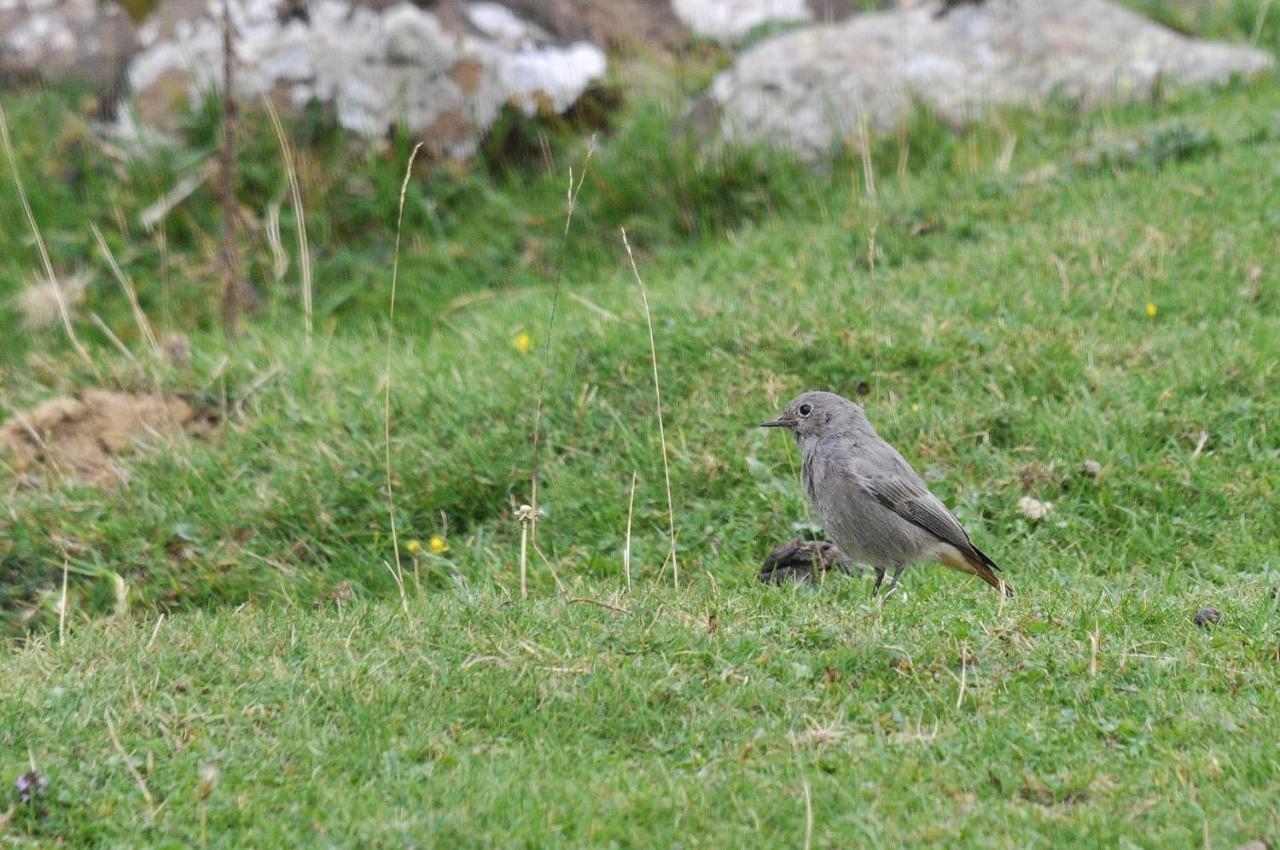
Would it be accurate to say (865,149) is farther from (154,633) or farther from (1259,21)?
(154,633)

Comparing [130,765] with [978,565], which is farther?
[978,565]

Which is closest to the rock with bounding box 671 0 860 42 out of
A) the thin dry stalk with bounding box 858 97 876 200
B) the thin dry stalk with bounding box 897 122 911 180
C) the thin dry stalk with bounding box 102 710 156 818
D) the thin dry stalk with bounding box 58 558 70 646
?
the thin dry stalk with bounding box 858 97 876 200

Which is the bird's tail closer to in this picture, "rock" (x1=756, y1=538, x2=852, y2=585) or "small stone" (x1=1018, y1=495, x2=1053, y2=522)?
"rock" (x1=756, y1=538, x2=852, y2=585)

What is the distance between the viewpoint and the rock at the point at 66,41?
11.2m

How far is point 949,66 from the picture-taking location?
1095cm

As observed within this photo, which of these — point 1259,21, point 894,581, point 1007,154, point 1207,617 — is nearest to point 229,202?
point 894,581

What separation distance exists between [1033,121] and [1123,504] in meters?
4.47

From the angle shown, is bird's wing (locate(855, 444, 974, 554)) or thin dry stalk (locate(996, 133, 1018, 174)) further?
thin dry stalk (locate(996, 133, 1018, 174))

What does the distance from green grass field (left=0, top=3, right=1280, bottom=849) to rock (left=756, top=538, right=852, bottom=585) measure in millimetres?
211

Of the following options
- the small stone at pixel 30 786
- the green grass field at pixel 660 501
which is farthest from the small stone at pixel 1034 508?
the small stone at pixel 30 786

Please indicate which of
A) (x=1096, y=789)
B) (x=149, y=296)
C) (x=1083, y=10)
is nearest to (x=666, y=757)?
(x=1096, y=789)

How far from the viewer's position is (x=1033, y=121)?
10.4 m

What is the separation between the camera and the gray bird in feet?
19.9

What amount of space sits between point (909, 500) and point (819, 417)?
634 mm
